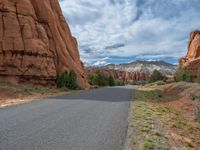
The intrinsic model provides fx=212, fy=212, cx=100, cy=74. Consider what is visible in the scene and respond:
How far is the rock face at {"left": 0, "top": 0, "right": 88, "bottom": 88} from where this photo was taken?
31.0 m

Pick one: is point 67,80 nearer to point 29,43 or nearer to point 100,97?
point 29,43

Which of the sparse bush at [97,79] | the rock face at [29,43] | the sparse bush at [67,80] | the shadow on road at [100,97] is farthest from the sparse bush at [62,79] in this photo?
the sparse bush at [97,79]

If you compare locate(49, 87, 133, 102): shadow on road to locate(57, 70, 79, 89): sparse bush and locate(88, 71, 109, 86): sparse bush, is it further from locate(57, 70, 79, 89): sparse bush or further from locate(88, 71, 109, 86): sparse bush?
locate(88, 71, 109, 86): sparse bush

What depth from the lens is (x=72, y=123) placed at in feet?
25.7

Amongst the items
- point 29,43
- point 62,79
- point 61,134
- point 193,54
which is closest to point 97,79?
point 62,79

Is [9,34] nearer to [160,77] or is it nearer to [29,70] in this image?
[29,70]

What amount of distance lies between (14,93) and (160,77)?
7879 cm

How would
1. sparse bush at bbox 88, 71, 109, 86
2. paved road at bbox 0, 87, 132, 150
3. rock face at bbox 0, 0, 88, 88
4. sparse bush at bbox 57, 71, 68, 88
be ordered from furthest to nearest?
sparse bush at bbox 88, 71, 109, 86
sparse bush at bbox 57, 71, 68, 88
rock face at bbox 0, 0, 88, 88
paved road at bbox 0, 87, 132, 150

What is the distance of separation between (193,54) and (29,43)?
67.9 metres

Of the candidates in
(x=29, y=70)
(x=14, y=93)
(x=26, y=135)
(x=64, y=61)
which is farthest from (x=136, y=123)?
(x=64, y=61)

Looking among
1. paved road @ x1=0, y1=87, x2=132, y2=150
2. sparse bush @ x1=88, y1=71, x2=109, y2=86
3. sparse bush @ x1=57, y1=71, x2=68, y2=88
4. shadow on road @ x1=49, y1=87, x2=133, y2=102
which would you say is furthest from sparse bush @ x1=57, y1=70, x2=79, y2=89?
sparse bush @ x1=88, y1=71, x2=109, y2=86

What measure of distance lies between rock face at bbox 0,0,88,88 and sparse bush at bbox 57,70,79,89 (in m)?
1.21

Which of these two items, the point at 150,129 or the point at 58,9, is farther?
the point at 58,9

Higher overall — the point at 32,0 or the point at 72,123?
the point at 32,0
